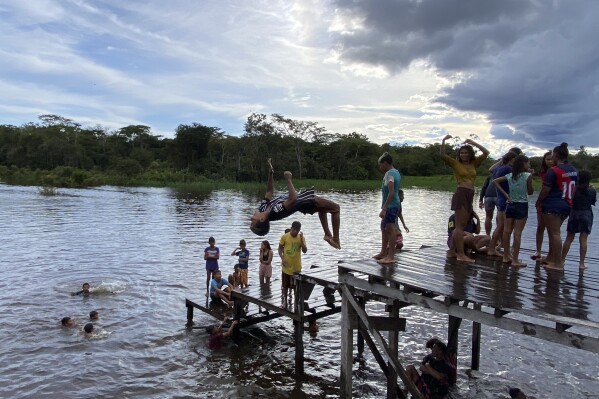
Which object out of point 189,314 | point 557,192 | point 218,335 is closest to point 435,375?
point 557,192

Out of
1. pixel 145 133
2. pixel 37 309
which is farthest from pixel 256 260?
pixel 145 133

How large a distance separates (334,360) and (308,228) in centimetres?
2316

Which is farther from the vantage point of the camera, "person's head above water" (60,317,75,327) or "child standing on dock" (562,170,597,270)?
"person's head above water" (60,317,75,327)

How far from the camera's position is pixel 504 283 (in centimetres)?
750

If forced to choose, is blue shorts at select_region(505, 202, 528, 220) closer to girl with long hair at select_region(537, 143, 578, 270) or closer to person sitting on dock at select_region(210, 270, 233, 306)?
girl with long hair at select_region(537, 143, 578, 270)

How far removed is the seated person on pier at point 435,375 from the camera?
9086 mm

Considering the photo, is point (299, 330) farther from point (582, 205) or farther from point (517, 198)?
point (582, 205)

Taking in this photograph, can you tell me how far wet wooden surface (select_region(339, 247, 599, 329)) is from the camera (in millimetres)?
6039

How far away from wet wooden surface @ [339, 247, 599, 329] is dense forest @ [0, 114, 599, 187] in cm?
7443

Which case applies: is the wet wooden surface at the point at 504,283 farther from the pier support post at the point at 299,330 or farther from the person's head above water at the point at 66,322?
the person's head above water at the point at 66,322

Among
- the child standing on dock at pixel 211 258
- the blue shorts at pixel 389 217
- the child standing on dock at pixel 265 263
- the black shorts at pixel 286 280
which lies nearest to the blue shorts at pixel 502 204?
the blue shorts at pixel 389 217

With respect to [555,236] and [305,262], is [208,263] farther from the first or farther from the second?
[555,236]

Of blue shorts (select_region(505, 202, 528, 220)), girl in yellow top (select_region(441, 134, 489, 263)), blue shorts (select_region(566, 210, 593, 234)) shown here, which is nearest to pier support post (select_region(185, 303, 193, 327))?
girl in yellow top (select_region(441, 134, 489, 263))

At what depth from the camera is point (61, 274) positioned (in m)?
20.0
